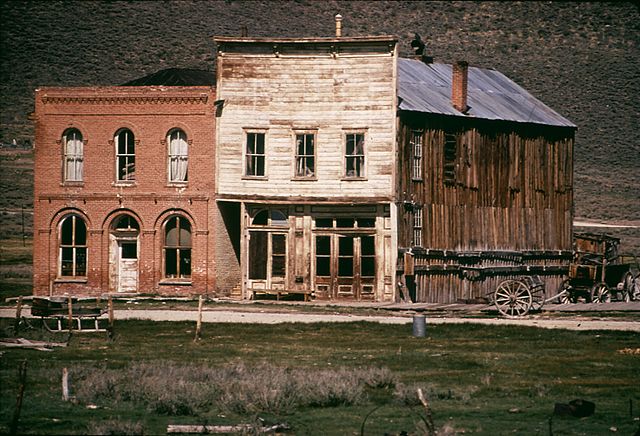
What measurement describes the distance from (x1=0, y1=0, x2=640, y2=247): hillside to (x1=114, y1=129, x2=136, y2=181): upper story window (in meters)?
61.2

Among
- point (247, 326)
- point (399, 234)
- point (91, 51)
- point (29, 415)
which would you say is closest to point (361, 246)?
point (399, 234)

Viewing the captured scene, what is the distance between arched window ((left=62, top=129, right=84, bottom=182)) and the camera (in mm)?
50031

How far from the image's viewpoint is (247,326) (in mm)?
35844

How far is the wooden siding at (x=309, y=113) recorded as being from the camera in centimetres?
4741

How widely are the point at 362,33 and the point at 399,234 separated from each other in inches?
3874

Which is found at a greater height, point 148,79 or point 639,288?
point 148,79

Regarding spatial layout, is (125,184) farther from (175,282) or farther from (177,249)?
(175,282)

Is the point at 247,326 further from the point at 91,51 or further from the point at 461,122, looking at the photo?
the point at 91,51

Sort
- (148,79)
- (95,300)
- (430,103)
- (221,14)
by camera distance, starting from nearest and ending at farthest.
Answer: (95,300) < (430,103) < (148,79) < (221,14)

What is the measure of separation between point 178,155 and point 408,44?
301 ft

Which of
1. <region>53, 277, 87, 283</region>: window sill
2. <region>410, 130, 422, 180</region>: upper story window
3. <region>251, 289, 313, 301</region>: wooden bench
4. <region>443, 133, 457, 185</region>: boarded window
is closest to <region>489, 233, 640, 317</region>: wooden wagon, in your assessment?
<region>443, 133, 457, 185</region>: boarded window

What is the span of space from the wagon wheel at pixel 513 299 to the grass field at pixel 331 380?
5855 millimetres

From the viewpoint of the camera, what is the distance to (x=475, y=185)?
50.9 metres

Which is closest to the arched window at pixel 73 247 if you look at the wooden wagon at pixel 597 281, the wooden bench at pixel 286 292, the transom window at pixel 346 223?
the wooden bench at pixel 286 292
